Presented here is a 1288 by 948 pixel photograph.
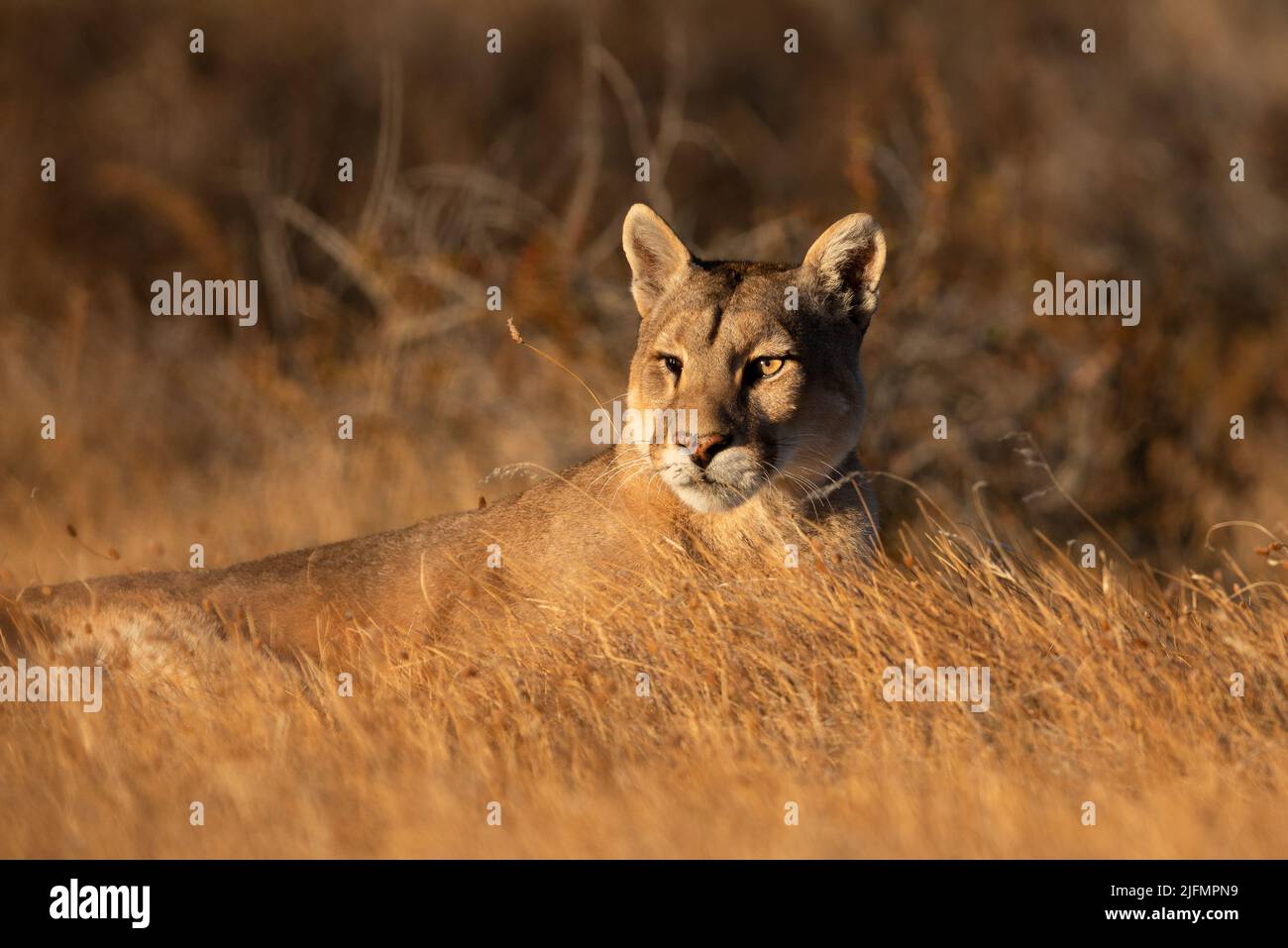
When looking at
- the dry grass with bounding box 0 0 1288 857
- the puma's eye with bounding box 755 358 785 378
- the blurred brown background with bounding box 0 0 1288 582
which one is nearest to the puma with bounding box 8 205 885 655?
the puma's eye with bounding box 755 358 785 378

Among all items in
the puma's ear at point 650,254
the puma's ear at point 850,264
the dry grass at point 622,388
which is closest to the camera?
the dry grass at point 622,388

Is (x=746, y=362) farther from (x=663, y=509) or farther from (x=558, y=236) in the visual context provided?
(x=558, y=236)

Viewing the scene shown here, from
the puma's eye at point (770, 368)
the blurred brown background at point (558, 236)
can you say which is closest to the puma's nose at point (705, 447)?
the puma's eye at point (770, 368)

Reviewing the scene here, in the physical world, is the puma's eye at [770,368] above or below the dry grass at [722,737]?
above

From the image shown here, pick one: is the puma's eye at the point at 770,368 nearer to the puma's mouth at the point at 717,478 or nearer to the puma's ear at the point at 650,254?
the puma's mouth at the point at 717,478

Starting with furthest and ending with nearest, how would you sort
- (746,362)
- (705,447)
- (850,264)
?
(850,264), (746,362), (705,447)

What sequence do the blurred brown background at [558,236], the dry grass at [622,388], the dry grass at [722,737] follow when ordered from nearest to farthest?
the dry grass at [722,737], the dry grass at [622,388], the blurred brown background at [558,236]

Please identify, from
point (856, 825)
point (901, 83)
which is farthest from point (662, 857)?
point (901, 83)

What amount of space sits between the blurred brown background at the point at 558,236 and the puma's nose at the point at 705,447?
279cm

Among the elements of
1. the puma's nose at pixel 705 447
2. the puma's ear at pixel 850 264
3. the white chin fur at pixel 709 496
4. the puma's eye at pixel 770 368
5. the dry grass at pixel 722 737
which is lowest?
the dry grass at pixel 722 737

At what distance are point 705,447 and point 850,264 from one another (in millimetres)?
1730

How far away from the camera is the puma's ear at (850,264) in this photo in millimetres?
7797

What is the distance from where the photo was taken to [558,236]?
42.6 ft

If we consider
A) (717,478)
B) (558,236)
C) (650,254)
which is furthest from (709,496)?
(558,236)
